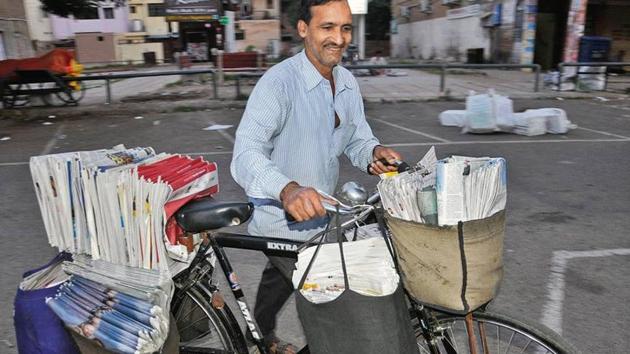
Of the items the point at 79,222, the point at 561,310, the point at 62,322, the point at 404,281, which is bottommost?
the point at 561,310

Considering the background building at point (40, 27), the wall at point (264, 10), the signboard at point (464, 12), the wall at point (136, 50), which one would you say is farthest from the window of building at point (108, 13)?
the signboard at point (464, 12)

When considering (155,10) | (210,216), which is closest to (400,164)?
(210,216)

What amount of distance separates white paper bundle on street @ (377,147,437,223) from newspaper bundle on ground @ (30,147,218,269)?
757mm

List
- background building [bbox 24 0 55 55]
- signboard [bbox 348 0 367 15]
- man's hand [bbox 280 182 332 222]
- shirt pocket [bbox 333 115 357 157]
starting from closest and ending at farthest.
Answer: man's hand [bbox 280 182 332 222]
shirt pocket [bbox 333 115 357 157]
signboard [bbox 348 0 367 15]
background building [bbox 24 0 55 55]

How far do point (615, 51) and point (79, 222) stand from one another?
27561 millimetres

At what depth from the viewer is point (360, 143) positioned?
2.46 m

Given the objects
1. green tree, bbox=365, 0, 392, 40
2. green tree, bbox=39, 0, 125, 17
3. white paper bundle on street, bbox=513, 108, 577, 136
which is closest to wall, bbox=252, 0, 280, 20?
green tree, bbox=365, 0, 392, 40

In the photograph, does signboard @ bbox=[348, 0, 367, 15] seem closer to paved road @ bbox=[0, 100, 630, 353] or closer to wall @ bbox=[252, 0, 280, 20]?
wall @ bbox=[252, 0, 280, 20]

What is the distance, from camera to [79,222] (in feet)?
6.23

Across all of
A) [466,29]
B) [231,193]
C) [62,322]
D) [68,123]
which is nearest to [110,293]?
[62,322]

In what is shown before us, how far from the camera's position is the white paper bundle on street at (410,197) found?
1.53 metres

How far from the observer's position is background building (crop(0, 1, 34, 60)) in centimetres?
2620

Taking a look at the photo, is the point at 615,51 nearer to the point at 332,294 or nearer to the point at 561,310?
the point at 561,310

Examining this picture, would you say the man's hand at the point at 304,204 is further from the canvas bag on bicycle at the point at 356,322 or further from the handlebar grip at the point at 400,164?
the handlebar grip at the point at 400,164
